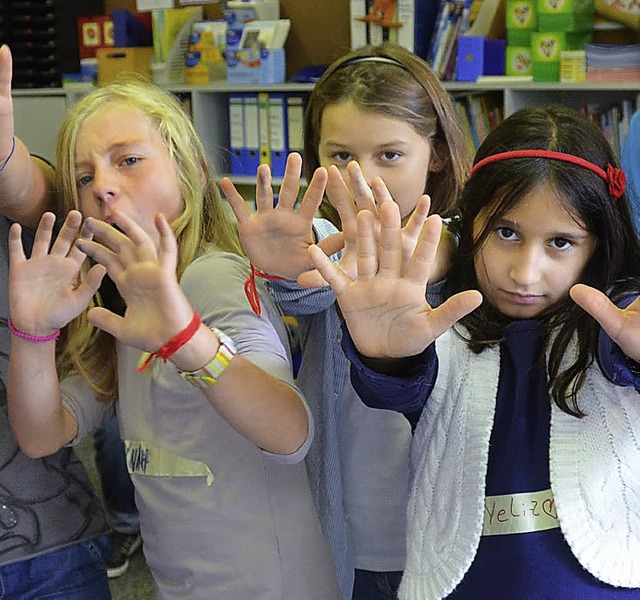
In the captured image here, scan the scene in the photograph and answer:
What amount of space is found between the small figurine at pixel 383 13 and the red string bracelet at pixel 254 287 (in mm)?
2684

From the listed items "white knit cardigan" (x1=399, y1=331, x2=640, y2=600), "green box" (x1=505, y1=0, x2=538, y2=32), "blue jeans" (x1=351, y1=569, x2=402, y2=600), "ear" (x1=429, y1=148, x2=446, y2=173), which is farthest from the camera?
"green box" (x1=505, y1=0, x2=538, y2=32)

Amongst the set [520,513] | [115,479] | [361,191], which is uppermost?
[361,191]

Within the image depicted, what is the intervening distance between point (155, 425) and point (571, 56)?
2578 millimetres

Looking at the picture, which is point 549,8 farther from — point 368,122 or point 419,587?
point 419,587

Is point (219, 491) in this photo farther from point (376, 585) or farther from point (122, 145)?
point (122, 145)

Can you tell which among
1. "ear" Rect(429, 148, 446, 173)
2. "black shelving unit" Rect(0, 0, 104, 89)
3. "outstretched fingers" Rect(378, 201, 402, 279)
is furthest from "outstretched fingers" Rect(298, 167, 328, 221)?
Result: "black shelving unit" Rect(0, 0, 104, 89)

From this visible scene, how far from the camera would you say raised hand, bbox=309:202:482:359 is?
98cm

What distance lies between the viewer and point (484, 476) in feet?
3.61

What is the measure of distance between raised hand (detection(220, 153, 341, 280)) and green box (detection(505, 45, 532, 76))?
2.56 metres

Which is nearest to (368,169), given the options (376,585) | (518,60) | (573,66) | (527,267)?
(527,267)

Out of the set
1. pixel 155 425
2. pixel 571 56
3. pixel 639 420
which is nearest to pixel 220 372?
pixel 155 425

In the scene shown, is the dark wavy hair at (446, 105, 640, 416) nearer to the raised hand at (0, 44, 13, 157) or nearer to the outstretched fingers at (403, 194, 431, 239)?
the outstretched fingers at (403, 194, 431, 239)

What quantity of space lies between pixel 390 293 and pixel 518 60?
2728mm

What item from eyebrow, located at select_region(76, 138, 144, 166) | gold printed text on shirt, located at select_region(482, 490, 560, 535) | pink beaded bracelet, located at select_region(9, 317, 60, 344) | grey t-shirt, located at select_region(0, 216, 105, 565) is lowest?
grey t-shirt, located at select_region(0, 216, 105, 565)
